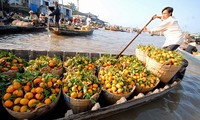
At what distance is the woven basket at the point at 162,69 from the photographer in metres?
4.54

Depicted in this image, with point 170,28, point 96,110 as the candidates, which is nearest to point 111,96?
point 96,110

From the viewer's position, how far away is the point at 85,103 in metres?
3.08

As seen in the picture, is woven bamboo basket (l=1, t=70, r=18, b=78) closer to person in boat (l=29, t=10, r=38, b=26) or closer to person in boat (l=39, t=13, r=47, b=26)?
person in boat (l=29, t=10, r=38, b=26)

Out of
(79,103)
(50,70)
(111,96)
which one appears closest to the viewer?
(79,103)

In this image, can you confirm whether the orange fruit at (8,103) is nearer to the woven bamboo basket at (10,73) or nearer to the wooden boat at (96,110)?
the wooden boat at (96,110)

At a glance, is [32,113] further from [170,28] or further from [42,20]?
[42,20]

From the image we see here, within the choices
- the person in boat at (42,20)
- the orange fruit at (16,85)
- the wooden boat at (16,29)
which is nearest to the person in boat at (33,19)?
the wooden boat at (16,29)

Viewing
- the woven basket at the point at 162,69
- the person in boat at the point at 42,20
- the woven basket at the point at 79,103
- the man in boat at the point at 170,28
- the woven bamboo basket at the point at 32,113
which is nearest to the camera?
the woven bamboo basket at the point at 32,113

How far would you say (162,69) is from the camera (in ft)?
15.0

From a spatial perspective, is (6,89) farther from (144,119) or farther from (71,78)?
(144,119)

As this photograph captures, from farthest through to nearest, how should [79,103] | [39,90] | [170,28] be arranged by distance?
1. [170,28]
2. [79,103]
3. [39,90]

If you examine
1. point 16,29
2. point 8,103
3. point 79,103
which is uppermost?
point 16,29

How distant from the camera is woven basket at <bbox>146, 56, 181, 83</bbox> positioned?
4.54 meters

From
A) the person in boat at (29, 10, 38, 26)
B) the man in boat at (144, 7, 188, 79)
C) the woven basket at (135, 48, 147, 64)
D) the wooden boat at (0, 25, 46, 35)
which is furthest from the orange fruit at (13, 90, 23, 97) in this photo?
the person in boat at (29, 10, 38, 26)
